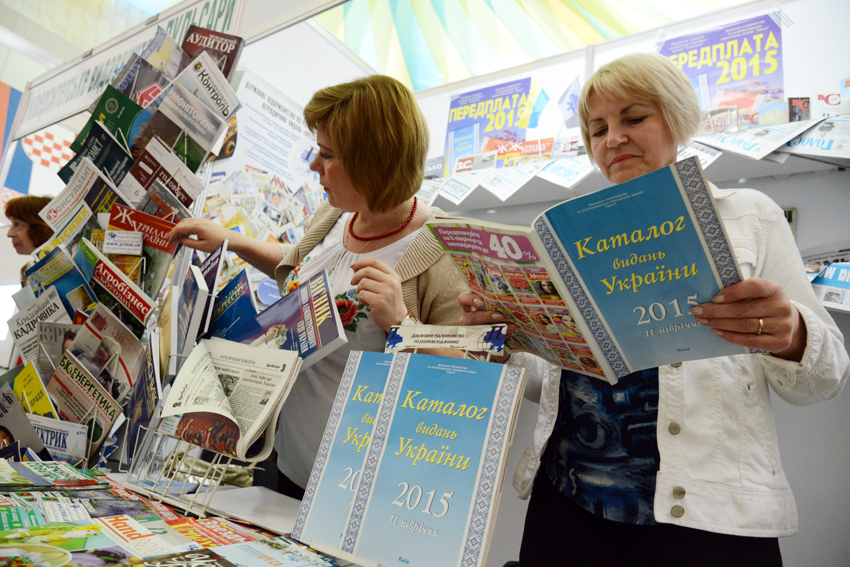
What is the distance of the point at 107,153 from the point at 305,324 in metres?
1.10

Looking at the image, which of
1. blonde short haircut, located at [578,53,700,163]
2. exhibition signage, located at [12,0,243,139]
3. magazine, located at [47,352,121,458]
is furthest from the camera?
exhibition signage, located at [12,0,243,139]

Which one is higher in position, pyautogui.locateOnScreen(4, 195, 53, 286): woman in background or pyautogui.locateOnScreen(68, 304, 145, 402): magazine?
pyautogui.locateOnScreen(4, 195, 53, 286): woman in background

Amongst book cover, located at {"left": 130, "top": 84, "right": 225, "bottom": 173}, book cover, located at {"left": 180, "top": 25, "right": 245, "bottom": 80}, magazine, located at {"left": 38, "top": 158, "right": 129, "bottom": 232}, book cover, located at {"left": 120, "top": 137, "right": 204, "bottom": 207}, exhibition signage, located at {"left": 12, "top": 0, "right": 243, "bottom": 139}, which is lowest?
magazine, located at {"left": 38, "top": 158, "right": 129, "bottom": 232}

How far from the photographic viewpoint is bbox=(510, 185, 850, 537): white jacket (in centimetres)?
67

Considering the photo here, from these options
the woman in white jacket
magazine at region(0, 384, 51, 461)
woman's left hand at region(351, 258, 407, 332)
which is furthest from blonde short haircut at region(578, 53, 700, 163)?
magazine at region(0, 384, 51, 461)

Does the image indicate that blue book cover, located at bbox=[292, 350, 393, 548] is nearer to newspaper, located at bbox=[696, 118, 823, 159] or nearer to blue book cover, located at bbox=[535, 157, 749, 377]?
blue book cover, located at bbox=[535, 157, 749, 377]

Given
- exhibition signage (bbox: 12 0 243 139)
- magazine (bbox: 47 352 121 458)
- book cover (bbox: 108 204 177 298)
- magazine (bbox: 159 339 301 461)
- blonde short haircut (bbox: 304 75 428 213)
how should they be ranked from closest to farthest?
magazine (bbox: 159 339 301 461) < blonde short haircut (bbox: 304 75 428 213) < magazine (bbox: 47 352 121 458) < book cover (bbox: 108 204 177 298) < exhibition signage (bbox: 12 0 243 139)

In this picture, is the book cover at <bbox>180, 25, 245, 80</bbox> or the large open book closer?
the large open book

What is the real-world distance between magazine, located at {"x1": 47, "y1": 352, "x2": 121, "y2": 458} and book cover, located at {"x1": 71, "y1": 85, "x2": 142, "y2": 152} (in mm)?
659

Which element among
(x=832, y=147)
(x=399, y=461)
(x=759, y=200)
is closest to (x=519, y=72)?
(x=832, y=147)

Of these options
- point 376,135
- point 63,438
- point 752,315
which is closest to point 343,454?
point 752,315

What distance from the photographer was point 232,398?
0.80m

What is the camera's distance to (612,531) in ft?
2.53

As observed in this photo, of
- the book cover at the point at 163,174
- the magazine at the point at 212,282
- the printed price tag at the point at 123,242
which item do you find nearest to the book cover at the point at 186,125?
the book cover at the point at 163,174
